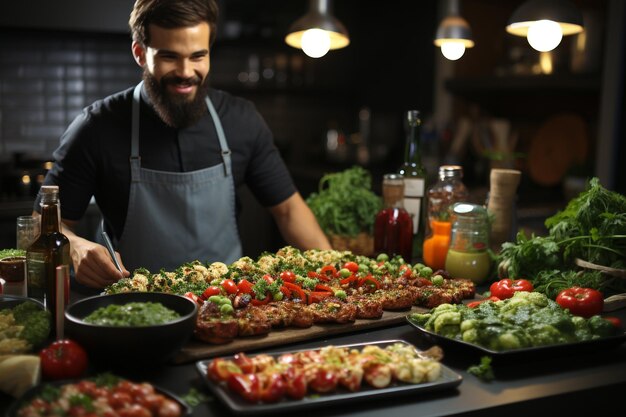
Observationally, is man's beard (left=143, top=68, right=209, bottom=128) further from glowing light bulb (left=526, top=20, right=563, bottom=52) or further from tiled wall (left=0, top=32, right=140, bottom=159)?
tiled wall (left=0, top=32, right=140, bottom=159)

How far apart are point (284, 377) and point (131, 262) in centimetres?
165

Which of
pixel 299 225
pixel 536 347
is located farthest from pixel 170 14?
pixel 536 347

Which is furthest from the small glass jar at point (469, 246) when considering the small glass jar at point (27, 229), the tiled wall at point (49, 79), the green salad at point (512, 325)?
the tiled wall at point (49, 79)

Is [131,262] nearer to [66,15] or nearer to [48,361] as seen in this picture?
[48,361]

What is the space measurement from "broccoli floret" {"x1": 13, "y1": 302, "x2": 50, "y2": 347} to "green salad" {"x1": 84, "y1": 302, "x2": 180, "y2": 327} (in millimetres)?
111

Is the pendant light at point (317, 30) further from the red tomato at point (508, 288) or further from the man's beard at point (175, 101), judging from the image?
the red tomato at point (508, 288)

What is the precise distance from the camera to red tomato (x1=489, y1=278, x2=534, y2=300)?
2.36m

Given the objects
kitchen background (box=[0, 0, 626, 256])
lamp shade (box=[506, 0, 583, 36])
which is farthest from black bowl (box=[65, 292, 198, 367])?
kitchen background (box=[0, 0, 626, 256])

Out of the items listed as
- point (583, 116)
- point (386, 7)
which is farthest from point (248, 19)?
point (583, 116)

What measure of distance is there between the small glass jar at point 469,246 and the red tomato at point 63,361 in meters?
1.46

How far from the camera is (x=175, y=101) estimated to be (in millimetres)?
3004

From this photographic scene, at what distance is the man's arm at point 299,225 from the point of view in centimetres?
316

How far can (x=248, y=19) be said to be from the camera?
6.54 metres

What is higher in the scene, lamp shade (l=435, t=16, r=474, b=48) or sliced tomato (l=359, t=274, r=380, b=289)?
lamp shade (l=435, t=16, r=474, b=48)
